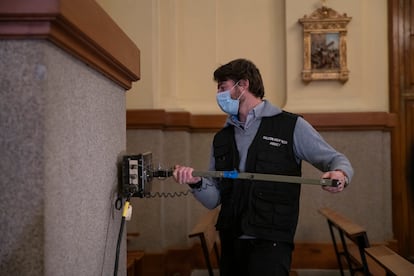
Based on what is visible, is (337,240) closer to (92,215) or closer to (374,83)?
(374,83)

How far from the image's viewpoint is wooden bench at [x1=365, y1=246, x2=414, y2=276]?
2.25m

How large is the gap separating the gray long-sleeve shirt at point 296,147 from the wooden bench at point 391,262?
0.57 m

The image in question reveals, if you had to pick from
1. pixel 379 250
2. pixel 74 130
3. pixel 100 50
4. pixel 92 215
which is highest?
pixel 100 50

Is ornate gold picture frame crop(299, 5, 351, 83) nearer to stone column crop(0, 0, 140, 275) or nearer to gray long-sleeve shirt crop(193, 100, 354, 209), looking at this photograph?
gray long-sleeve shirt crop(193, 100, 354, 209)

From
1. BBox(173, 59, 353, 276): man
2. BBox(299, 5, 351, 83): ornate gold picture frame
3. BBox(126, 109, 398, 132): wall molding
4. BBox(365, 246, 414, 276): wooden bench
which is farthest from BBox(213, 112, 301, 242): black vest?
BBox(299, 5, 351, 83): ornate gold picture frame

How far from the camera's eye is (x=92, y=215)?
4.04 ft

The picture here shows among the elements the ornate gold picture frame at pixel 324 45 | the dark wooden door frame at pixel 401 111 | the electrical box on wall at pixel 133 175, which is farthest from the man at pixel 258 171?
the dark wooden door frame at pixel 401 111

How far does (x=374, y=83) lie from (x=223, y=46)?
1546mm

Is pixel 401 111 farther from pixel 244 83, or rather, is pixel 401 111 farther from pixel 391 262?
pixel 244 83

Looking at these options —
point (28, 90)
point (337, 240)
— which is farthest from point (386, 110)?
point (28, 90)

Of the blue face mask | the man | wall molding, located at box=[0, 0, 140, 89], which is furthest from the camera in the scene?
the blue face mask

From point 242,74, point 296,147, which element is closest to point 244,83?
point 242,74

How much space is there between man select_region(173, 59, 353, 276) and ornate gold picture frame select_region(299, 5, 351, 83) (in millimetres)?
2462

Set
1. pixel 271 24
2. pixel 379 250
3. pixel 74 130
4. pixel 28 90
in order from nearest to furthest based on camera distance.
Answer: pixel 28 90, pixel 74 130, pixel 379 250, pixel 271 24
